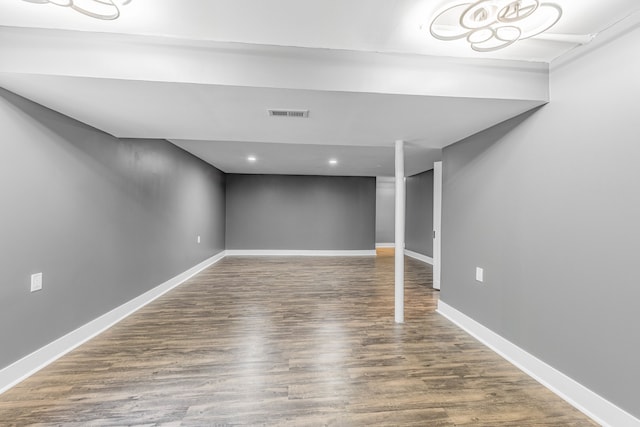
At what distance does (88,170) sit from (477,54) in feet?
11.2

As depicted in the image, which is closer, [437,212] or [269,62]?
[269,62]

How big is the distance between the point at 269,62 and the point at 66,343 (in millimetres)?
2850

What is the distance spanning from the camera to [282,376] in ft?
6.57

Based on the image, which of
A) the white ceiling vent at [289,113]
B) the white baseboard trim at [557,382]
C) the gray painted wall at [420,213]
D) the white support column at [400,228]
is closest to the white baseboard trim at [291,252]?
the gray painted wall at [420,213]

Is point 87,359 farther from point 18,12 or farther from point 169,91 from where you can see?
point 18,12

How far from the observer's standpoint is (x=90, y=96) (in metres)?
1.91

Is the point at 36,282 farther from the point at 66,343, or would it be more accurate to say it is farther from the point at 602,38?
the point at 602,38

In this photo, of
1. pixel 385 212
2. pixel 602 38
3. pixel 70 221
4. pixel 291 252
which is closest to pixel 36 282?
pixel 70 221

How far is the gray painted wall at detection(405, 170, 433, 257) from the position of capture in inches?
264

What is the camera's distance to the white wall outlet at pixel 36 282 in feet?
6.64

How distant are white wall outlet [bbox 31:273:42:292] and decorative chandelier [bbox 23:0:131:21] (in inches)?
A: 73.4

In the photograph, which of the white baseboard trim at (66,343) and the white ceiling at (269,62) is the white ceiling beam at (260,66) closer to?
the white ceiling at (269,62)

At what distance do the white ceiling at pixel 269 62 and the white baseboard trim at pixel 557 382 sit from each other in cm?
194

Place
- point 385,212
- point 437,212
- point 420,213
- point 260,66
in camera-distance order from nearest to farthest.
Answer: point 260,66 < point 437,212 < point 420,213 < point 385,212
